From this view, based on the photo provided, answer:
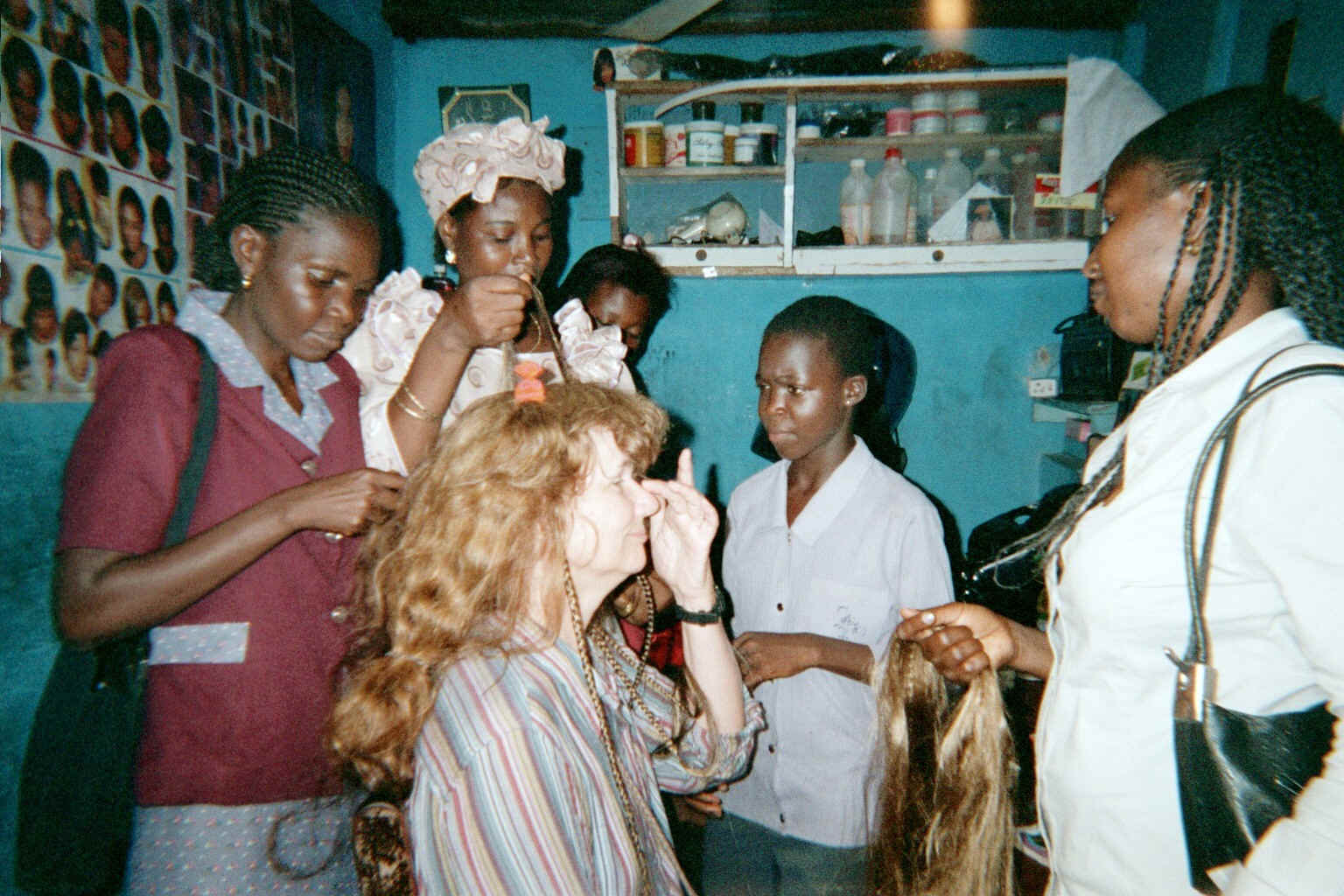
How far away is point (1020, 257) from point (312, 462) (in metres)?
3.62

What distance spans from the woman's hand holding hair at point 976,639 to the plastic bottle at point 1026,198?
9.86ft

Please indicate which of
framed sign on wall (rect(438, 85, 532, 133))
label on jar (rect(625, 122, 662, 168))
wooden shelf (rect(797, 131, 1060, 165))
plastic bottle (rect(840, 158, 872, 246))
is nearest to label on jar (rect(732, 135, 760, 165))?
wooden shelf (rect(797, 131, 1060, 165))

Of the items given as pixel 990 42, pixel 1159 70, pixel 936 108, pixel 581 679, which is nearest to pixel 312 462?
pixel 581 679

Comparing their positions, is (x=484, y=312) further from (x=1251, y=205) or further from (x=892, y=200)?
(x=892, y=200)

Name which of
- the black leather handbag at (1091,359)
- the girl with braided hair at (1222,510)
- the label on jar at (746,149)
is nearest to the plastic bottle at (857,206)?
the label on jar at (746,149)

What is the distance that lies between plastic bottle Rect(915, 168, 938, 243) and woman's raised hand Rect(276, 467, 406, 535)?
11.2ft

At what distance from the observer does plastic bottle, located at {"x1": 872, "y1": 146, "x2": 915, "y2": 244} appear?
3.67 meters

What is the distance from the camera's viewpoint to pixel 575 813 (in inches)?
41.6

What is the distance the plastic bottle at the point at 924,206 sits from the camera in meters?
3.75

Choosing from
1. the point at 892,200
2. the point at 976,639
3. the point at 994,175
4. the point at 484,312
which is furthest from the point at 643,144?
the point at 976,639

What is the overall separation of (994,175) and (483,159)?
10.3 ft

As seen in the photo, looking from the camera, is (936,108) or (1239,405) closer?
(1239,405)

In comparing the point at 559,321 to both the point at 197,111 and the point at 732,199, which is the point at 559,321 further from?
the point at 732,199

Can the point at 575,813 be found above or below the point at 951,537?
above
